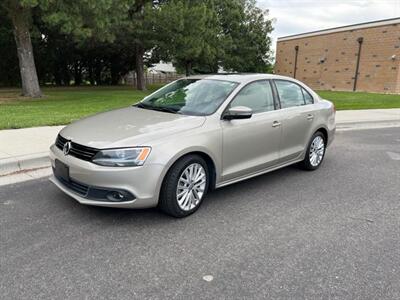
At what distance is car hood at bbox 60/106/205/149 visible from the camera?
342cm

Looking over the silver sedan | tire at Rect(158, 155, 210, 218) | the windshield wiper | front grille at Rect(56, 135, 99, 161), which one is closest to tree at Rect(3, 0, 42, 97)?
the windshield wiper

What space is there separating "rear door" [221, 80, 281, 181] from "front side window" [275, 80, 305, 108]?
8.5 inches

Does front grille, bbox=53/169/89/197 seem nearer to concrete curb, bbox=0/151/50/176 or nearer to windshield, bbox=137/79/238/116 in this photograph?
windshield, bbox=137/79/238/116

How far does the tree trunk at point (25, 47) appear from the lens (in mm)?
14672

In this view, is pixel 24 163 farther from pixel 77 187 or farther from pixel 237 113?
pixel 237 113

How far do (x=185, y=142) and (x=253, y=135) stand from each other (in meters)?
1.13

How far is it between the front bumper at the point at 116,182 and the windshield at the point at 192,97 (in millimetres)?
1076

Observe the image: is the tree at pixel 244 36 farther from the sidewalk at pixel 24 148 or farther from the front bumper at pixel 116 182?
the front bumper at pixel 116 182

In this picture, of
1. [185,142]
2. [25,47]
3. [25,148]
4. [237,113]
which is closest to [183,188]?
[185,142]

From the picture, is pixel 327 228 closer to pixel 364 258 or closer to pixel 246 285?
pixel 364 258

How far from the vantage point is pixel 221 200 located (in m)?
4.33

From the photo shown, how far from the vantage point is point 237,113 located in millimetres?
3971

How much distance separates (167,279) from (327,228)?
6.11ft

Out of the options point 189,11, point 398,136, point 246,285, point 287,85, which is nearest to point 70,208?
point 246,285
